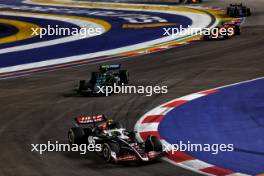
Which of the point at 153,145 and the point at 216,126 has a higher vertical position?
the point at 153,145

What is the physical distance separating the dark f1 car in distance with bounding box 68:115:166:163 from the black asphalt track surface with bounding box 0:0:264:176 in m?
0.19

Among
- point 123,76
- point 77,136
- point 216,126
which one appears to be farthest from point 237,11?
point 77,136

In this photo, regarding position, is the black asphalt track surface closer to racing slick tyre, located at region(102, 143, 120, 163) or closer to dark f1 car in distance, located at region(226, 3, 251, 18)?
racing slick tyre, located at region(102, 143, 120, 163)

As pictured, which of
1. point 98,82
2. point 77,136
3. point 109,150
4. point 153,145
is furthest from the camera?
point 98,82

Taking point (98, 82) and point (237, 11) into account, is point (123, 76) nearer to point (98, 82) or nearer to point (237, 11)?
point (98, 82)

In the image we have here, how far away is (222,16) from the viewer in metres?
39.7

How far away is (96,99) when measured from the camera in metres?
20.5

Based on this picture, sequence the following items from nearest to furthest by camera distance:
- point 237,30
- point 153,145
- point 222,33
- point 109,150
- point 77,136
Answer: point 109,150 < point 153,145 < point 77,136 < point 222,33 < point 237,30

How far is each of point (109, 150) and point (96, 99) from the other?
663cm

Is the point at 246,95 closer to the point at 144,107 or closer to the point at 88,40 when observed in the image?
the point at 144,107

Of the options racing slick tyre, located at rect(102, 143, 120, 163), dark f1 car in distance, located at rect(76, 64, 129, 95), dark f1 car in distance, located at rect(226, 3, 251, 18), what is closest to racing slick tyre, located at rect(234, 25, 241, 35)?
dark f1 car in distance, located at rect(226, 3, 251, 18)

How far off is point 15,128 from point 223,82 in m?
7.80

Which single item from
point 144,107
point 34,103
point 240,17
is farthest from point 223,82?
point 240,17

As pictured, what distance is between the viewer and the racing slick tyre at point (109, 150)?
45.5 ft
